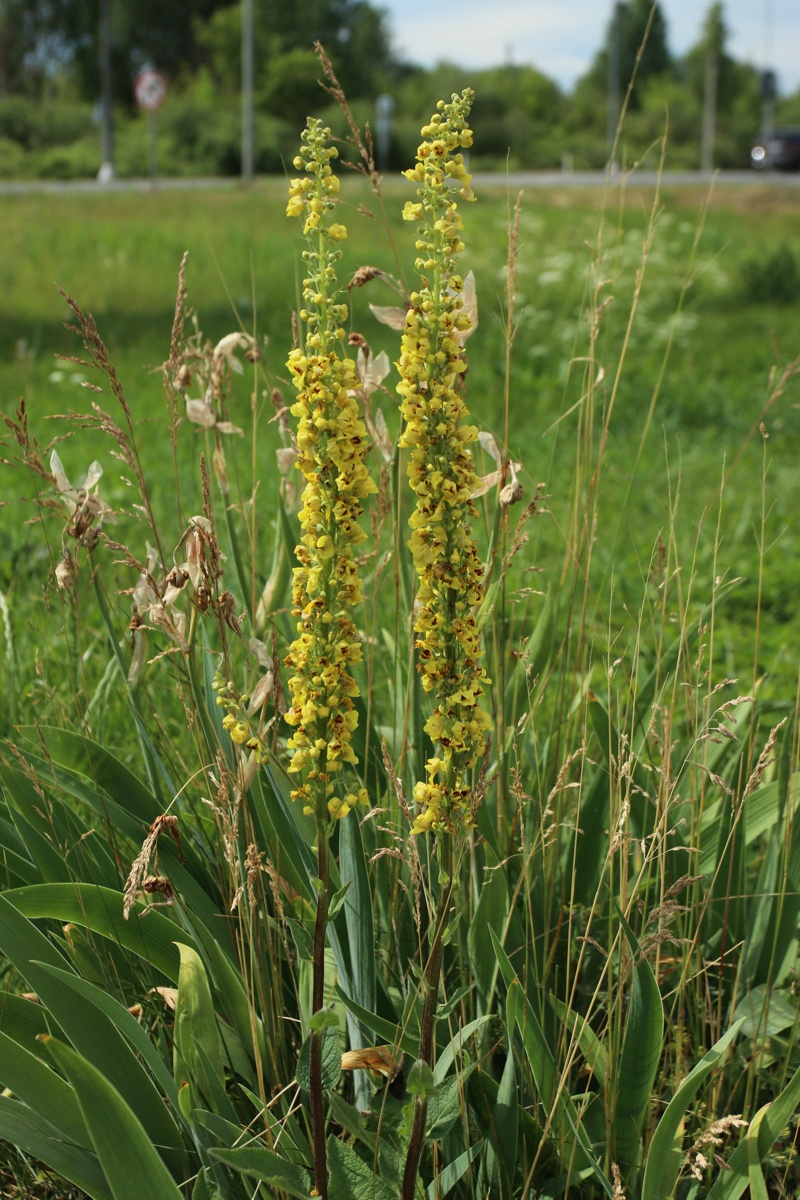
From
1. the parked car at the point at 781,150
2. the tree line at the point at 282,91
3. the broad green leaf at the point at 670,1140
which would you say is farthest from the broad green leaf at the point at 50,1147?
the parked car at the point at 781,150

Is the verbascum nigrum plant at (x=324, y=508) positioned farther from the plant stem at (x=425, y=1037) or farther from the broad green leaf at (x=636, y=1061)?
the broad green leaf at (x=636, y=1061)

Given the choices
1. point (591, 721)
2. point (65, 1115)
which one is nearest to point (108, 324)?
point (591, 721)

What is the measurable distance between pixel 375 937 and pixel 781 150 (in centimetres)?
3407

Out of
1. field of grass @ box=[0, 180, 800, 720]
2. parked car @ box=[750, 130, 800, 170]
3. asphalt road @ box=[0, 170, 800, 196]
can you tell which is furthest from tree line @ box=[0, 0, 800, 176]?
field of grass @ box=[0, 180, 800, 720]

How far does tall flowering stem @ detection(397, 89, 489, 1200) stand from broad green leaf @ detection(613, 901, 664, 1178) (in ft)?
0.97

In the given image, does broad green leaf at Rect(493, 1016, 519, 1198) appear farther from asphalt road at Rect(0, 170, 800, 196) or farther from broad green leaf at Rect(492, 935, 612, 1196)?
asphalt road at Rect(0, 170, 800, 196)

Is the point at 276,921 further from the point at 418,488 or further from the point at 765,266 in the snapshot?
the point at 765,266

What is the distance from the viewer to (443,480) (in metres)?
1.06

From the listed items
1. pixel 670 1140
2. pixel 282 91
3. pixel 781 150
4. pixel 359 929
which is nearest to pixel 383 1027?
pixel 359 929

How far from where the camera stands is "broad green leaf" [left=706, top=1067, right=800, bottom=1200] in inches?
50.6

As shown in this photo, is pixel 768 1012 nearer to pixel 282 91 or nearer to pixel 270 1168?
pixel 270 1168

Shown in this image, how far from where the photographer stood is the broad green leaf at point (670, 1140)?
1.18m

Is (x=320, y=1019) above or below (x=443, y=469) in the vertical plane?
below

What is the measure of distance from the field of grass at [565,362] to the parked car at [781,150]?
20.4m
